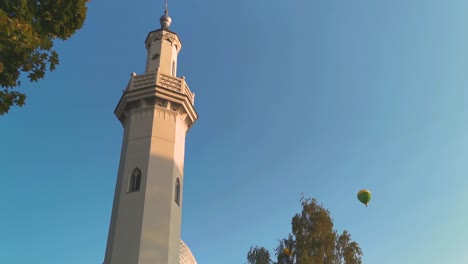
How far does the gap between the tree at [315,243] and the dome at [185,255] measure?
→ 636 inches

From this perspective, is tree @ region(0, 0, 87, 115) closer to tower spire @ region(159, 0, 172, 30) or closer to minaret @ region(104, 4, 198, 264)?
minaret @ region(104, 4, 198, 264)

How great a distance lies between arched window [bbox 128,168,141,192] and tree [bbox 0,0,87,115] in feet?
35.3

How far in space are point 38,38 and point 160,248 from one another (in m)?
11.0

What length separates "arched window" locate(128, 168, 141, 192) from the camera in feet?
62.5

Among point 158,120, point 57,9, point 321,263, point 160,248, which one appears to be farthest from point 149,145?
point 57,9

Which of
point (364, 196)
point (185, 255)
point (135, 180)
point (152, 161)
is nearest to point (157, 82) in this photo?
point (152, 161)

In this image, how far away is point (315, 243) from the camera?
21359mm

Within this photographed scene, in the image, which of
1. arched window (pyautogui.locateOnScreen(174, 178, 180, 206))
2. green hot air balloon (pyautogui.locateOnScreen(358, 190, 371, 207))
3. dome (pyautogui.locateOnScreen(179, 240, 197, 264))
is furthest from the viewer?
dome (pyautogui.locateOnScreen(179, 240, 197, 264))

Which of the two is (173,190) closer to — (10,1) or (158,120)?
(158,120)

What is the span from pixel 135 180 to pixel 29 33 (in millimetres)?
12055

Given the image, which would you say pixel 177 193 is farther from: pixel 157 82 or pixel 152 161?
pixel 157 82

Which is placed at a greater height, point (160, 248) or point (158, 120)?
point (158, 120)

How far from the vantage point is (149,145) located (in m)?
20.1

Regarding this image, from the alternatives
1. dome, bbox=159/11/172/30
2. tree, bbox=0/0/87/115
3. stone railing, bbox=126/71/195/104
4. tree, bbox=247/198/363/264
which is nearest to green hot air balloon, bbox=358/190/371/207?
tree, bbox=247/198/363/264
